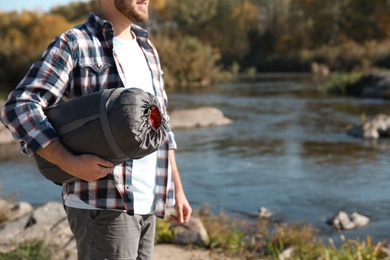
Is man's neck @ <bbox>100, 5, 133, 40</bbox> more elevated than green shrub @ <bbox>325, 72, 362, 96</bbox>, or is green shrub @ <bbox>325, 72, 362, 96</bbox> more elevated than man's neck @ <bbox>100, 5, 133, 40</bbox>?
man's neck @ <bbox>100, 5, 133, 40</bbox>

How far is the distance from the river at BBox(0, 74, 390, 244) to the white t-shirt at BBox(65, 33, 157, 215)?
344 centimetres

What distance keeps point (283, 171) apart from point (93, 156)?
670cm

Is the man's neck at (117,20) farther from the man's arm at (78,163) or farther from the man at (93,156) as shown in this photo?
the man's arm at (78,163)

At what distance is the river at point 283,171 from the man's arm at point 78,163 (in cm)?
378

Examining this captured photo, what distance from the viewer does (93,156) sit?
80.7 inches

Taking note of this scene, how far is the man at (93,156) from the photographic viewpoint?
211cm

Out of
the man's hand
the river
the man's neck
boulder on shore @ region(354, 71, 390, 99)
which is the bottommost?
boulder on shore @ region(354, 71, 390, 99)

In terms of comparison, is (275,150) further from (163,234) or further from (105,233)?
(105,233)

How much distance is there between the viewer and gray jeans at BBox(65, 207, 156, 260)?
7.36 feet

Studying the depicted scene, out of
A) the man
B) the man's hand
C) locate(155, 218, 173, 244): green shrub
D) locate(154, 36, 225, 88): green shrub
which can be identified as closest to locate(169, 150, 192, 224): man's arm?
the man's hand

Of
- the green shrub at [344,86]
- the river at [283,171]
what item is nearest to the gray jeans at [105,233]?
the river at [283,171]

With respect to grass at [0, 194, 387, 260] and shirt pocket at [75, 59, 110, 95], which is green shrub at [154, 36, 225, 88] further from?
shirt pocket at [75, 59, 110, 95]

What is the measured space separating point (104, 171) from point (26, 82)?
416 millimetres

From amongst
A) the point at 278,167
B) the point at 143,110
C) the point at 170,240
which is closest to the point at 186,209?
the point at 143,110
